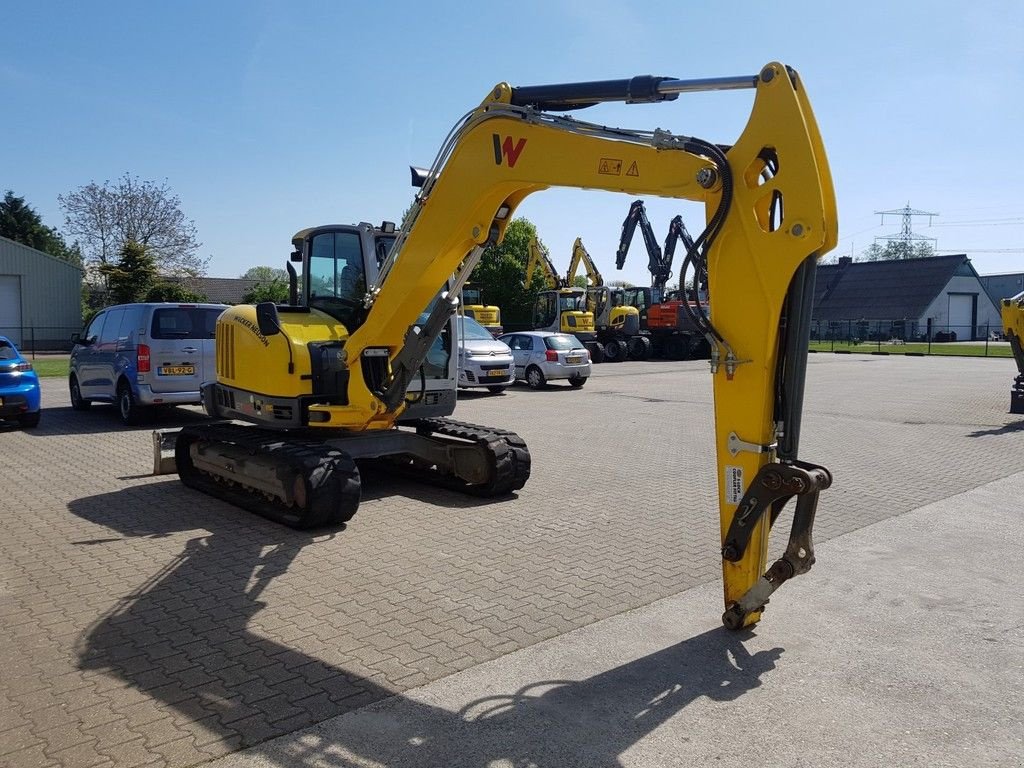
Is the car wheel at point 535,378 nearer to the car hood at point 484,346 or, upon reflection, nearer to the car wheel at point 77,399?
the car hood at point 484,346

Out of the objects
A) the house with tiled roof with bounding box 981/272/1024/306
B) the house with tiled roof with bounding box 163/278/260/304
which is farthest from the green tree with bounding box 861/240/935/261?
the house with tiled roof with bounding box 163/278/260/304

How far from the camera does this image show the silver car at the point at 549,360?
74.1 ft

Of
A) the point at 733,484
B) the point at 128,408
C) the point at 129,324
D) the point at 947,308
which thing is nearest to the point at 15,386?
the point at 128,408

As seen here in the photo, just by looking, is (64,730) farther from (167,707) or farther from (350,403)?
(350,403)

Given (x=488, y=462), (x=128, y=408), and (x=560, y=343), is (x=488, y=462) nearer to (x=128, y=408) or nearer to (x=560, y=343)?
(x=128, y=408)

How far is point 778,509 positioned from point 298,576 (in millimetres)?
3498

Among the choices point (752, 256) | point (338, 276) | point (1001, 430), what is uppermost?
point (338, 276)

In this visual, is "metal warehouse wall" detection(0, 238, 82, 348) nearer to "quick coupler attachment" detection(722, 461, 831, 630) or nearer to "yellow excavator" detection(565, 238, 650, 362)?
"yellow excavator" detection(565, 238, 650, 362)

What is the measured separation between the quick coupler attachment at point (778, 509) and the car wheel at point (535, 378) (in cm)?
1780

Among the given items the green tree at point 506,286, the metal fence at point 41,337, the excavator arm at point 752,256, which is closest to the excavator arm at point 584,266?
the green tree at point 506,286

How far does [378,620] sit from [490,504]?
3.29 metres

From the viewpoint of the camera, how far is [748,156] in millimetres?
4750

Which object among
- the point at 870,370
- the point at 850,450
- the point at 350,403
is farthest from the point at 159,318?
the point at 870,370

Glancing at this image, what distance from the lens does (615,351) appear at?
126 ft
